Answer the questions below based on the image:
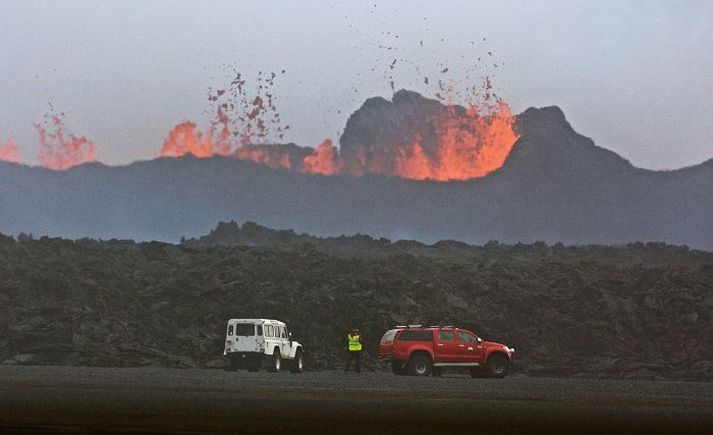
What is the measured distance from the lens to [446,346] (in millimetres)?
52906

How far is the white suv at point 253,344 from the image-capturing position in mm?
55688

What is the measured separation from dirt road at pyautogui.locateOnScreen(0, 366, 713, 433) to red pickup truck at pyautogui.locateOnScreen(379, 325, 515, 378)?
12730 millimetres

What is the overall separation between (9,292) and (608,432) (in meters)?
60.1

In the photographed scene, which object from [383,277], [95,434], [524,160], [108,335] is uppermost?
[524,160]

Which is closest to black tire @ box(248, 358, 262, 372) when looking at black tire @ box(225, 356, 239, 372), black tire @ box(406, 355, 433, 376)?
black tire @ box(225, 356, 239, 372)

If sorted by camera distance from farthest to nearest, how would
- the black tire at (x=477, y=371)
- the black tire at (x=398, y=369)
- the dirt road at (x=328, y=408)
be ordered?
1. the black tire at (x=398, y=369)
2. the black tire at (x=477, y=371)
3. the dirt road at (x=328, y=408)

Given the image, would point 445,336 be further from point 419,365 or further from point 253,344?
point 253,344

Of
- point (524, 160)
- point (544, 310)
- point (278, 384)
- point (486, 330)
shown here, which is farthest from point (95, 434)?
point (524, 160)

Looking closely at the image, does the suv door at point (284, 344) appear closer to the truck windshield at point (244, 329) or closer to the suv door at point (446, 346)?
the truck windshield at point (244, 329)

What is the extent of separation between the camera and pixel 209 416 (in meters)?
22.2

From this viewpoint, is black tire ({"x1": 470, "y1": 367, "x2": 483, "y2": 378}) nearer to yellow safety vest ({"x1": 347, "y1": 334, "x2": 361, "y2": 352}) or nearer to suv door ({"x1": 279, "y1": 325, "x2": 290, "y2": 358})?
yellow safety vest ({"x1": 347, "y1": 334, "x2": 361, "y2": 352})

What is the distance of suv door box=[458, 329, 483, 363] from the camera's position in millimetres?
52812

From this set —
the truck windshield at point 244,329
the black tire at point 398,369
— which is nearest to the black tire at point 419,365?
the black tire at point 398,369

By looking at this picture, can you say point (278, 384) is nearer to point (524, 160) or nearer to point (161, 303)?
point (161, 303)
